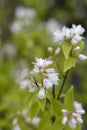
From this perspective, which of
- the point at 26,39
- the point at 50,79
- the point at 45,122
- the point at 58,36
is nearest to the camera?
the point at 50,79

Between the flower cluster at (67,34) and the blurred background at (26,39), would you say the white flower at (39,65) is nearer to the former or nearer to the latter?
the flower cluster at (67,34)

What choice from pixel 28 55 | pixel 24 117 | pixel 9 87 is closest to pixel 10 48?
pixel 28 55

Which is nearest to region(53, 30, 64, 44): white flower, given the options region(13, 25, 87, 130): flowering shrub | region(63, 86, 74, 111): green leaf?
region(13, 25, 87, 130): flowering shrub

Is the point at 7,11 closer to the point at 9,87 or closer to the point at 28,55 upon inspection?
A: the point at 28,55

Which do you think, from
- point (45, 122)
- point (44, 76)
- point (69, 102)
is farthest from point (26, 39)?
point (44, 76)

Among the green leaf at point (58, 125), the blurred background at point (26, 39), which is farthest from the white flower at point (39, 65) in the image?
the blurred background at point (26, 39)

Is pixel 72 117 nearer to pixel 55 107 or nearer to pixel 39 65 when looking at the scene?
pixel 55 107

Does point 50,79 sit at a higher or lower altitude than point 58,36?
lower
